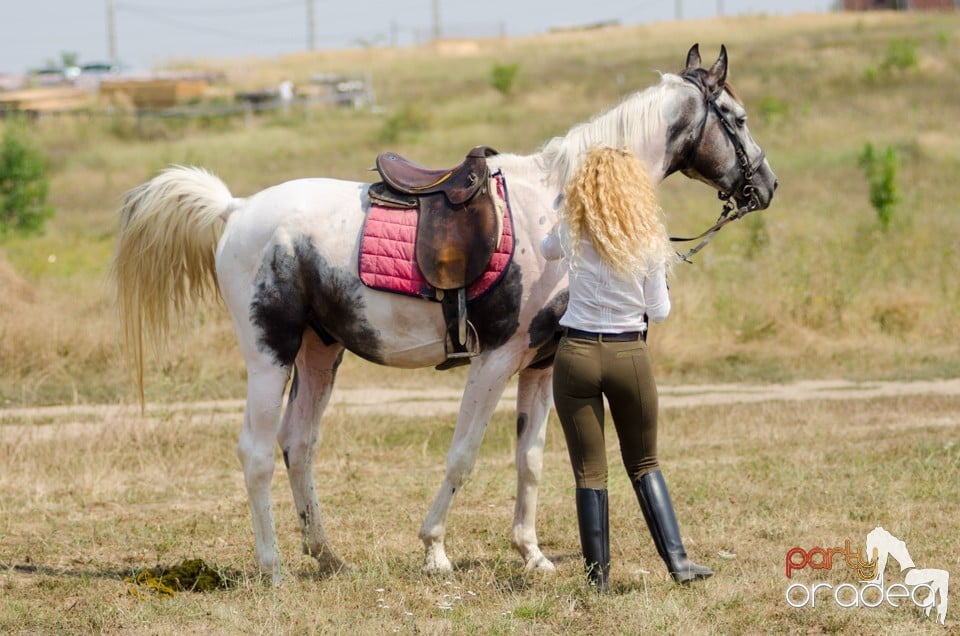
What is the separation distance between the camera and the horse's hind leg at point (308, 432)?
6258mm

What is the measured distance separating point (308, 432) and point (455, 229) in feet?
4.81

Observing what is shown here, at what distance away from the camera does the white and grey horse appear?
5895mm

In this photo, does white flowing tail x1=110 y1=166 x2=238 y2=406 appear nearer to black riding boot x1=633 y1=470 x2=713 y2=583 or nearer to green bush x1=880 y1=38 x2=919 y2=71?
black riding boot x1=633 y1=470 x2=713 y2=583

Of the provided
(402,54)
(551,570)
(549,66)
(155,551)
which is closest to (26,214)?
(155,551)

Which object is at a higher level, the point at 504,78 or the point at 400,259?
the point at 504,78

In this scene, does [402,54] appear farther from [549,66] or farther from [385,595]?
[385,595]

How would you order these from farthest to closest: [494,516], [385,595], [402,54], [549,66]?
[402,54]
[549,66]
[494,516]
[385,595]

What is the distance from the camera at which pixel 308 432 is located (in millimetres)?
6445

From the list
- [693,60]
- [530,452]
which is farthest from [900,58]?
[530,452]

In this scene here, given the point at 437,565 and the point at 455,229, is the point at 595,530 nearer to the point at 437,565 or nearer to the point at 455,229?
the point at 437,565

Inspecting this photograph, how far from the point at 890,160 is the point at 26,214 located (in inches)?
645

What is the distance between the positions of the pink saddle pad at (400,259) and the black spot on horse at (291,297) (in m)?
0.19

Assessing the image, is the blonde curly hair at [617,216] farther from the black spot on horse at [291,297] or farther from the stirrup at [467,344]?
the black spot on horse at [291,297]

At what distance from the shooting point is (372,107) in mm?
40031
